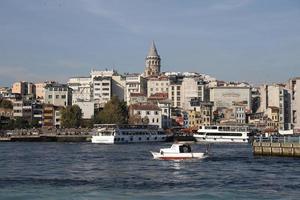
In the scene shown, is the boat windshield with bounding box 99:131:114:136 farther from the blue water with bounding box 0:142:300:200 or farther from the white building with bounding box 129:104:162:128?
the blue water with bounding box 0:142:300:200

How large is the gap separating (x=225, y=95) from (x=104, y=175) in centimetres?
11083

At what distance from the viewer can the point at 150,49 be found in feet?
614

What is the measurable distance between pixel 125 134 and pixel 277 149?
44.3 m

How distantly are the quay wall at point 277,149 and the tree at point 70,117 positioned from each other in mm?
62469

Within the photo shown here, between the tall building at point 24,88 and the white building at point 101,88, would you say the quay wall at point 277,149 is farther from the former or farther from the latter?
the tall building at point 24,88

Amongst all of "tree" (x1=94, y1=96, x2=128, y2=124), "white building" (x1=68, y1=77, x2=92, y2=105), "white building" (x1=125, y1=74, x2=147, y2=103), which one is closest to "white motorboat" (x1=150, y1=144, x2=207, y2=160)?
"tree" (x1=94, y1=96, x2=128, y2=124)

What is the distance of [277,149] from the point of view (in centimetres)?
5288

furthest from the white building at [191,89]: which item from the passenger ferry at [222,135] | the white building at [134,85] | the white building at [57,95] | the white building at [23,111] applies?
the passenger ferry at [222,135]

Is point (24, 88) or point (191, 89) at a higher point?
point (24, 88)

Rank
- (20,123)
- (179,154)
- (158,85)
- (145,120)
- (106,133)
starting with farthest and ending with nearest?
(158,85) → (145,120) → (20,123) → (106,133) → (179,154)

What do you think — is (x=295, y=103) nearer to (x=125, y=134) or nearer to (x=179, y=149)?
(x=125, y=134)

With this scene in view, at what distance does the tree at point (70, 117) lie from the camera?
112562mm

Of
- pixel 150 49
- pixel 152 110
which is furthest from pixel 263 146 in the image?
pixel 150 49

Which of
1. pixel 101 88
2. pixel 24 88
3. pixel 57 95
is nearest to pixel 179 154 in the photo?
pixel 57 95
